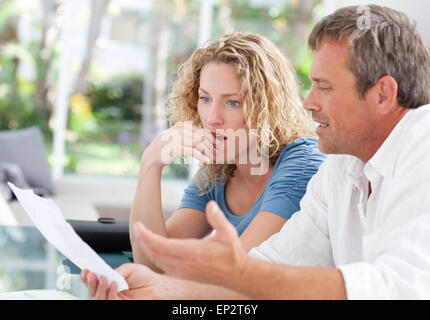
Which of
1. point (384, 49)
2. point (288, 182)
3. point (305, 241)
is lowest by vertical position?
point (305, 241)

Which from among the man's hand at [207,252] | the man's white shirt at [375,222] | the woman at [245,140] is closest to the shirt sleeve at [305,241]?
the man's white shirt at [375,222]

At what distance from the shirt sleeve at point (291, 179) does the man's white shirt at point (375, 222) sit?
0.57ft

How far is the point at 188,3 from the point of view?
283 inches

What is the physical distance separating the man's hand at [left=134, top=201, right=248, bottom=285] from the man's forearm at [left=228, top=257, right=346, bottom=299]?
23mm

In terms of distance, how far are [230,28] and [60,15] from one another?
81.9 inches

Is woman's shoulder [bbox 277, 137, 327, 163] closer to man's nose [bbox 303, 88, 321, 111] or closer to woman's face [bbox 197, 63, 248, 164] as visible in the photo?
woman's face [bbox 197, 63, 248, 164]

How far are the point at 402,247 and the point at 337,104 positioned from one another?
0.37m

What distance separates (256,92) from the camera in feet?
6.02

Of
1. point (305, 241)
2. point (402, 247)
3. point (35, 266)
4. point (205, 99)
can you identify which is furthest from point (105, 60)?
point (402, 247)

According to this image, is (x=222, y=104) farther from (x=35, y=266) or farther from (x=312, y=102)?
(x=35, y=266)

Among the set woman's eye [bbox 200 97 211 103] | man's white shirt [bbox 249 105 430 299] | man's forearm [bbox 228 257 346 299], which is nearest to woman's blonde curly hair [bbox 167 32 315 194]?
woman's eye [bbox 200 97 211 103]

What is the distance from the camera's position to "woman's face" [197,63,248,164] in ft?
5.94

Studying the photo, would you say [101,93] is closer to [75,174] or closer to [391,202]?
[75,174]
